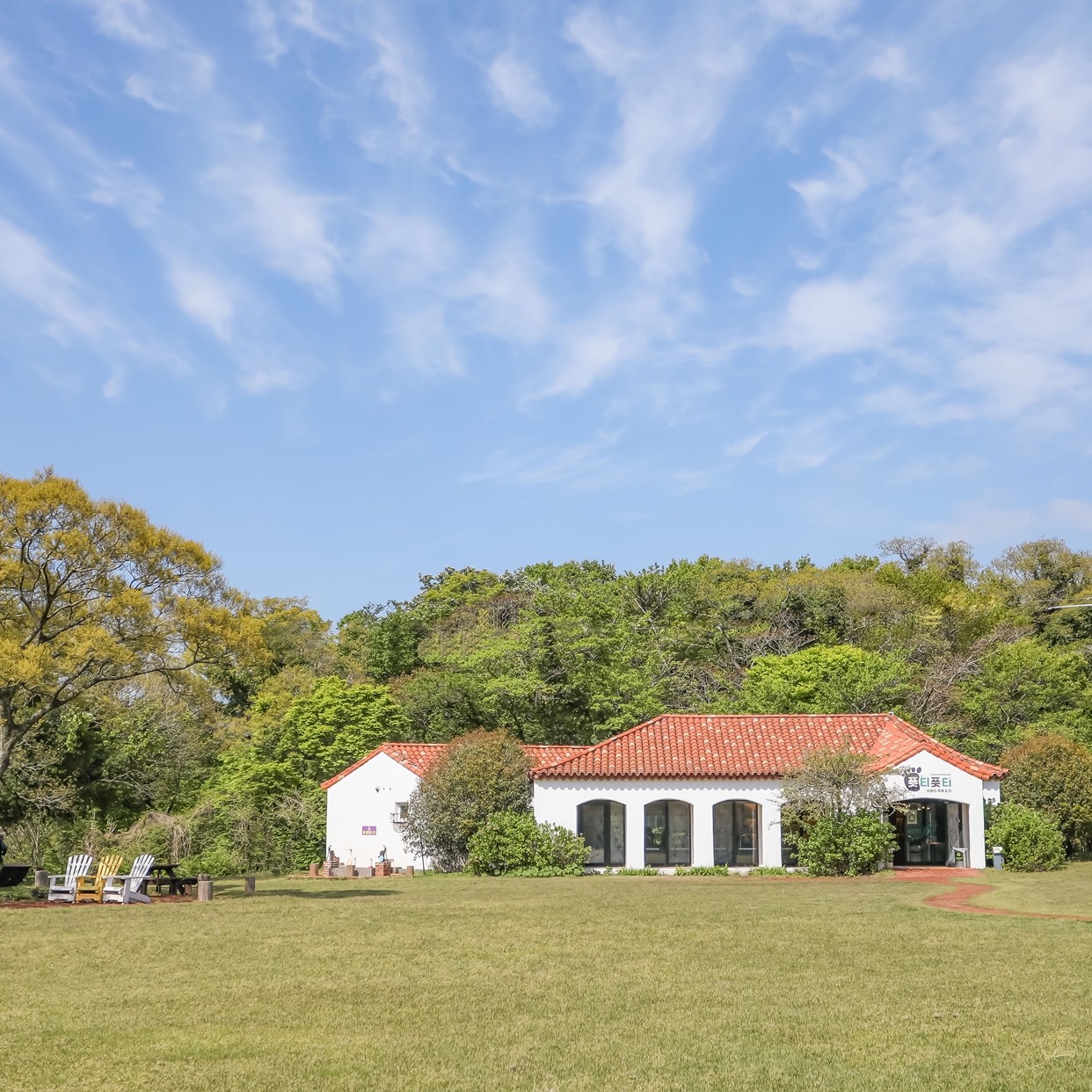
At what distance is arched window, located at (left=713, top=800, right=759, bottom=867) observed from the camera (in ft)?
101

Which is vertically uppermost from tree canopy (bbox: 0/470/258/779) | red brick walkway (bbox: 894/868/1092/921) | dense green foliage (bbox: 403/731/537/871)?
tree canopy (bbox: 0/470/258/779)

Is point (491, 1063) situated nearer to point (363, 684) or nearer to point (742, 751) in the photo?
point (742, 751)

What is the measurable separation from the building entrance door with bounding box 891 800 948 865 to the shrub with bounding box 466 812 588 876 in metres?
8.37

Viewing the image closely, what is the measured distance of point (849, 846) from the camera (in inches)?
1093

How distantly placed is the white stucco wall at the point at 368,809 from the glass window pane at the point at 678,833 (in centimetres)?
728

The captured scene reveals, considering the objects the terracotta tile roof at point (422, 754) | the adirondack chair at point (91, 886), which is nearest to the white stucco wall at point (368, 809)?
the terracotta tile roof at point (422, 754)

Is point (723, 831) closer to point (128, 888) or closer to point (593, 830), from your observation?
point (593, 830)

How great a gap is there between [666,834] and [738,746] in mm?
3079

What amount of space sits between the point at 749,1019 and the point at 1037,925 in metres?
7.99

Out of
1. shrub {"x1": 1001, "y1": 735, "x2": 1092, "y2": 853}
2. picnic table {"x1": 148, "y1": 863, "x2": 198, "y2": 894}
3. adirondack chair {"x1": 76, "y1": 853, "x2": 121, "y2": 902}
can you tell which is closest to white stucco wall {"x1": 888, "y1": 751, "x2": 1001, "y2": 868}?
shrub {"x1": 1001, "y1": 735, "x2": 1092, "y2": 853}

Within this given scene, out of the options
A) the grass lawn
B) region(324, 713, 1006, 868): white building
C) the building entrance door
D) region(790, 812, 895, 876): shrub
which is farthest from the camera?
the building entrance door

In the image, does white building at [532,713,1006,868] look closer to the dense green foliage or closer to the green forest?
the dense green foliage

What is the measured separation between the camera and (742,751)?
3164cm

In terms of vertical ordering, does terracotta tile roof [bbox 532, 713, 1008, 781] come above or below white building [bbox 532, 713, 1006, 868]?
above
